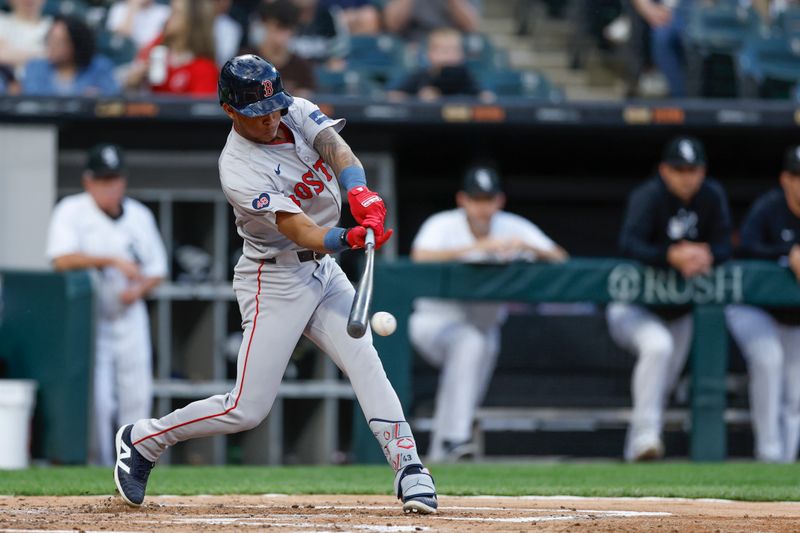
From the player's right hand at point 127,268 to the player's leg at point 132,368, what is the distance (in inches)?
7.2

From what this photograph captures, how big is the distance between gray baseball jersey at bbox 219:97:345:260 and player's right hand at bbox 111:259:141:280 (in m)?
2.91

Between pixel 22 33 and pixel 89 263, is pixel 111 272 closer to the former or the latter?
pixel 89 263

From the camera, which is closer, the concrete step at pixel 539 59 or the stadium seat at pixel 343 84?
the stadium seat at pixel 343 84

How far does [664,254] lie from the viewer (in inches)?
287

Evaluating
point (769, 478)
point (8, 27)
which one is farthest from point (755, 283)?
point (8, 27)

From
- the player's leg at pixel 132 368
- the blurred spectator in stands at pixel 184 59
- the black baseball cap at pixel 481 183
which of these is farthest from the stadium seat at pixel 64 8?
the black baseball cap at pixel 481 183

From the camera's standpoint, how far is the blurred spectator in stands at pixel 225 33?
8.80 metres

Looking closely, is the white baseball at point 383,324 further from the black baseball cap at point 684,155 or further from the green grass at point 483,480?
the black baseball cap at point 684,155

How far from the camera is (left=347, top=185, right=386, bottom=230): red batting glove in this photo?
4.16 meters

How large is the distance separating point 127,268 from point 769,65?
4.49 meters

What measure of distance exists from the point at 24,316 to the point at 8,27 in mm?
2291

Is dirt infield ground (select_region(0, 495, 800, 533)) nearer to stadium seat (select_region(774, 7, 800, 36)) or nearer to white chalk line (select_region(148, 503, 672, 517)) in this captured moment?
white chalk line (select_region(148, 503, 672, 517))

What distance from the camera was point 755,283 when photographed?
24.0 ft

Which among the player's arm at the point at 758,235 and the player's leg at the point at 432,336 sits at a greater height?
the player's arm at the point at 758,235
